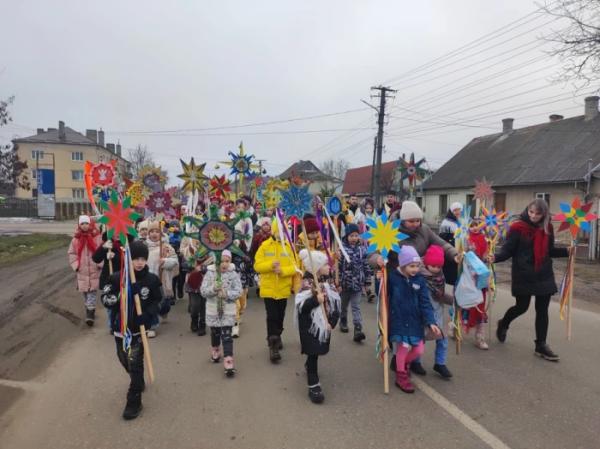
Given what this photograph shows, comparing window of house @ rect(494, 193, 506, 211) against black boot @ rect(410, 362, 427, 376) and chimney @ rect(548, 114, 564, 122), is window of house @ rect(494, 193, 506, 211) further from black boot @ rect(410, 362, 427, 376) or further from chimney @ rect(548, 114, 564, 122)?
black boot @ rect(410, 362, 427, 376)

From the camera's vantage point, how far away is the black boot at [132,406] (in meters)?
3.44

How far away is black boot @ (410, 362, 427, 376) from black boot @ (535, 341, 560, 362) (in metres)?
1.50

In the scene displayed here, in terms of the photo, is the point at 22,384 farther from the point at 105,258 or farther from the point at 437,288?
the point at 437,288

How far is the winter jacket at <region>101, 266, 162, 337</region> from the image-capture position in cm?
367

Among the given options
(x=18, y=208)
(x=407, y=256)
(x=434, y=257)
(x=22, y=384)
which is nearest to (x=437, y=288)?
(x=434, y=257)

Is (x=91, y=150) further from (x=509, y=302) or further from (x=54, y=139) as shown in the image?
(x=509, y=302)

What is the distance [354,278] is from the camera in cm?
552

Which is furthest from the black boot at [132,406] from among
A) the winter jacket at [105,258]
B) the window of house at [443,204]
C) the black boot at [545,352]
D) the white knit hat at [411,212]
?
the window of house at [443,204]

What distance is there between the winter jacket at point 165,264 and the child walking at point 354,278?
259 cm

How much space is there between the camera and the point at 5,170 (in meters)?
16.5

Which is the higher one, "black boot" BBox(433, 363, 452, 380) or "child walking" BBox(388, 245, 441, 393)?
"child walking" BBox(388, 245, 441, 393)

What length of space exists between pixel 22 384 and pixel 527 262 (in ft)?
18.2

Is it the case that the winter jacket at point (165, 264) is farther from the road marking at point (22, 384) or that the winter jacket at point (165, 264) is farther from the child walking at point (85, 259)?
the road marking at point (22, 384)

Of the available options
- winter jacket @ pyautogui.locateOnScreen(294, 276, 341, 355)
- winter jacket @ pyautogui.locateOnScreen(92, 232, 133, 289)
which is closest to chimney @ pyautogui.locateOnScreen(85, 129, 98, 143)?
winter jacket @ pyautogui.locateOnScreen(92, 232, 133, 289)
